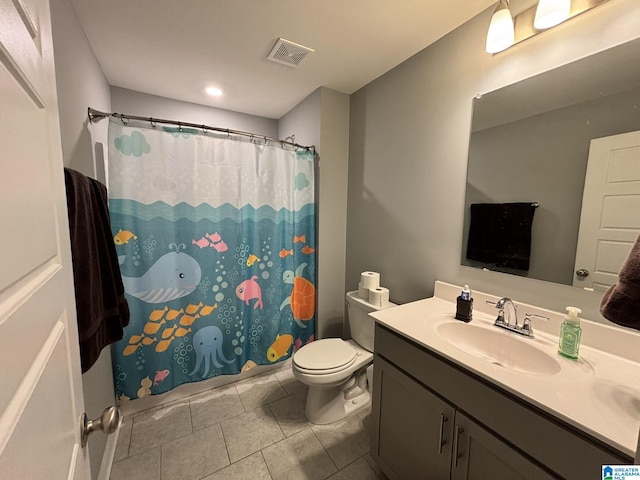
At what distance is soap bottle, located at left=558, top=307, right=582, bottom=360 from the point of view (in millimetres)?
945

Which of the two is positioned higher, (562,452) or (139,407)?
(562,452)

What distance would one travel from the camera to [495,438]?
0.83 m

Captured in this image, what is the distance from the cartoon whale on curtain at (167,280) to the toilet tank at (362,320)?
3.67ft

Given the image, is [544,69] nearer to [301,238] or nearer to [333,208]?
Answer: [333,208]

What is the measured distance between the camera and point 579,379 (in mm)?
834

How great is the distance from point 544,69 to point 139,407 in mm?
2987

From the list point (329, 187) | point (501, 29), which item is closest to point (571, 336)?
point (501, 29)

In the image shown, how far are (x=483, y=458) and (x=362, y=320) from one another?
39.0 inches

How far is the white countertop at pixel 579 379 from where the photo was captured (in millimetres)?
659

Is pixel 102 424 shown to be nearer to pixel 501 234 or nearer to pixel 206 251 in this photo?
pixel 206 251

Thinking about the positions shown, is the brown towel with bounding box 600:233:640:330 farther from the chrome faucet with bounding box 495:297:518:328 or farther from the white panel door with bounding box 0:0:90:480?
the white panel door with bounding box 0:0:90:480

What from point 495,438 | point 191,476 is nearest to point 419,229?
point 495,438

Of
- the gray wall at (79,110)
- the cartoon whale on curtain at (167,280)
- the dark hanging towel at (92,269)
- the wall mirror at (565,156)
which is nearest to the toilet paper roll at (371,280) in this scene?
the wall mirror at (565,156)

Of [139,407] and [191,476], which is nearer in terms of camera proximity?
[191,476]
